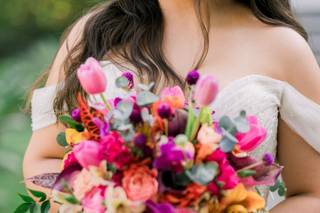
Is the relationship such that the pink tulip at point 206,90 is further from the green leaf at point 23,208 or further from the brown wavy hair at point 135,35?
the brown wavy hair at point 135,35

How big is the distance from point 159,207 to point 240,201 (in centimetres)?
19

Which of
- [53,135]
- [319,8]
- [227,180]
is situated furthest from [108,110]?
[319,8]

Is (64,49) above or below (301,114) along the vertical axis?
above

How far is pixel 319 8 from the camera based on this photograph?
5004 mm

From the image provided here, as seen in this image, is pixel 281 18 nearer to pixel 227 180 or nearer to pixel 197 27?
pixel 197 27

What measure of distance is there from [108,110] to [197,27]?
0.81 metres

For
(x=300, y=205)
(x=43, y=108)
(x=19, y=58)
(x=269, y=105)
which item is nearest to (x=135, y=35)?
(x=43, y=108)

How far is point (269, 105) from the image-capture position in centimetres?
246

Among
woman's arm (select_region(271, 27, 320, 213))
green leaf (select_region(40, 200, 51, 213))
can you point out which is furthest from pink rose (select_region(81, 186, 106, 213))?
woman's arm (select_region(271, 27, 320, 213))

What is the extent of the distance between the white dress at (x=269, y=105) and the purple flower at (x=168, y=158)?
0.71m

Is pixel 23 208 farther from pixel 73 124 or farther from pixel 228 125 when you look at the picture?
pixel 228 125

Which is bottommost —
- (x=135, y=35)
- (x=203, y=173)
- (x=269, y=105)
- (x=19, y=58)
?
(x=19, y=58)

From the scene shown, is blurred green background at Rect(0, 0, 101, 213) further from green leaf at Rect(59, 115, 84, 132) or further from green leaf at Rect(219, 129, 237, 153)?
green leaf at Rect(219, 129, 237, 153)

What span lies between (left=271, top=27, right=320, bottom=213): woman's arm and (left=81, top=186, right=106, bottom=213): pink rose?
845 mm
